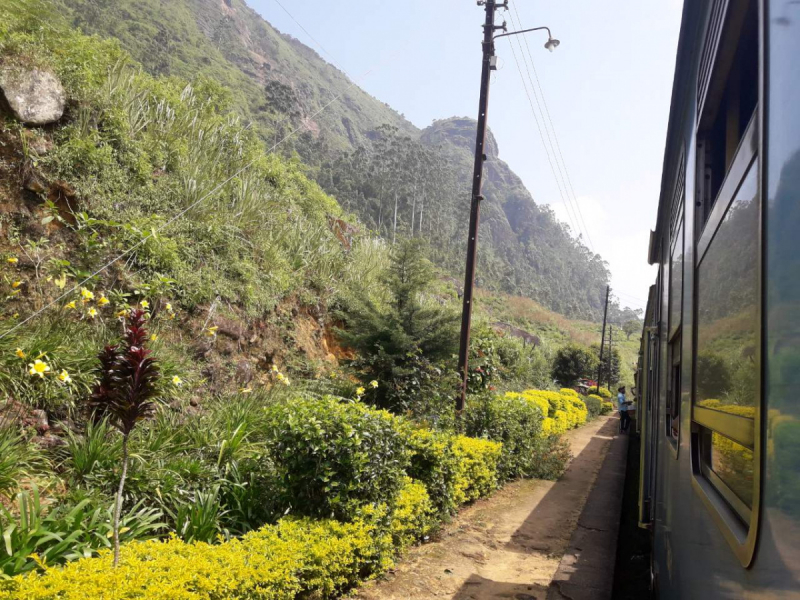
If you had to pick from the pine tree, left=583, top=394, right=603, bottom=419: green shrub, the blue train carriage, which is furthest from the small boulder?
left=583, top=394, right=603, bottom=419: green shrub

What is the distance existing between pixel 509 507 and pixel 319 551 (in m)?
4.45

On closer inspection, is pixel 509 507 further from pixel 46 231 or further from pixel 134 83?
pixel 134 83

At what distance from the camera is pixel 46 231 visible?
21.7 ft

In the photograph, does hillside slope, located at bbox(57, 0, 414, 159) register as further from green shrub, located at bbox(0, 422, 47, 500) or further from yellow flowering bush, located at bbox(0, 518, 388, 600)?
yellow flowering bush, located at bbox(0, 518, 388, 600)

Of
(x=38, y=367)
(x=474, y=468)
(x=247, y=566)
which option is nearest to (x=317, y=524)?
(x=247, y=566)

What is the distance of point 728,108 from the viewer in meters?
1.98

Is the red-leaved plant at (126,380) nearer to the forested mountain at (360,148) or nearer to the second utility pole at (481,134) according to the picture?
the forested mountain at (360,148)

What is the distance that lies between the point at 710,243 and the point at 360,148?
72.1 metres

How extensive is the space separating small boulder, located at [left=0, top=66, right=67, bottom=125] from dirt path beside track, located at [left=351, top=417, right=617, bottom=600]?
6970 mm

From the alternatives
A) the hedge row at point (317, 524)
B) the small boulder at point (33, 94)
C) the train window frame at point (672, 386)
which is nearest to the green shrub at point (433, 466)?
the hedge row at point (317, 524)

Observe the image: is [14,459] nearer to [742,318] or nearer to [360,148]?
[742,318]

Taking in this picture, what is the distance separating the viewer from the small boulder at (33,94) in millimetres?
6819

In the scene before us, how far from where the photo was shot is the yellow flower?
15.1 feet

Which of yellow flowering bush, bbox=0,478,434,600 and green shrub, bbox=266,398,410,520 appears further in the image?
green shrub, bbox=266,398,410,520
